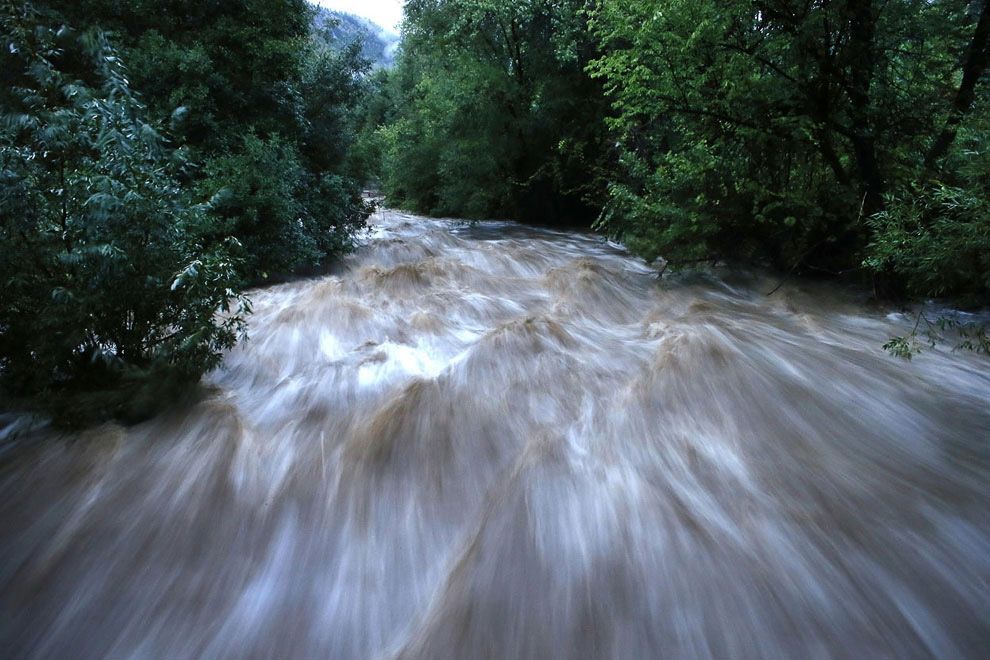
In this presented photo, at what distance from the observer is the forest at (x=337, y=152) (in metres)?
3.89

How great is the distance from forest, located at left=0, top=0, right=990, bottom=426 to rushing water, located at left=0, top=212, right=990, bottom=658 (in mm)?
784

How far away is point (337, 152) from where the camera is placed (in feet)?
36.0

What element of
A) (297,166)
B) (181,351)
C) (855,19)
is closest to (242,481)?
(181,351)

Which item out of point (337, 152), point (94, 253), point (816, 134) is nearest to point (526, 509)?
point (94, 253)

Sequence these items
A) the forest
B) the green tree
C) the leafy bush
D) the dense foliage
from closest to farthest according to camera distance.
A: the leafy bush
the forest
the green tree
the dense foliage

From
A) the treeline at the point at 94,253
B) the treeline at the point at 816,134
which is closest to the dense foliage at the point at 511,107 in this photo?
the treeline at the point at 816,134

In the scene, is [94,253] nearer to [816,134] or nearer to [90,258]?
[90,258]

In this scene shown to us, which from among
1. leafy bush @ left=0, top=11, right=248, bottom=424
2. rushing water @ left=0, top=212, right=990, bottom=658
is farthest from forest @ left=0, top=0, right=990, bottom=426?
rushing water @ left=0, top=212, right=990, bottom=658

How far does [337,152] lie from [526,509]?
936cm

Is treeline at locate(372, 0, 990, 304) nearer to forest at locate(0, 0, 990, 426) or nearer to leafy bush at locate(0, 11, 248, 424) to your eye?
forest at locate(0, 0, 990, 426)

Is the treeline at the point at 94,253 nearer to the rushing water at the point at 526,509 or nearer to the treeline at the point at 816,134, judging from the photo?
the rushing water at the point at 526,509

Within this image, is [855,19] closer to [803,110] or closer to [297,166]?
[803,110]

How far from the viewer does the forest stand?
389 cm

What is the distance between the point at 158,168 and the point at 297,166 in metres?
4.63
